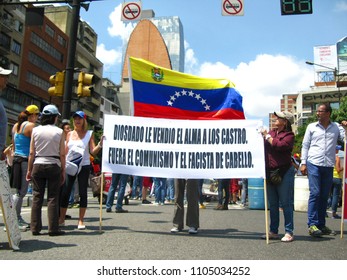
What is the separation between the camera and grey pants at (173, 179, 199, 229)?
5.61 meters

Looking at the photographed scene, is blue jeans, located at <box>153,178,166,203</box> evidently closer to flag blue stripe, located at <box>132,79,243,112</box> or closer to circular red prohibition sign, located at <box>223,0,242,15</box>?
circular red prohibition sign, located at <box>223,0,242,15</box>

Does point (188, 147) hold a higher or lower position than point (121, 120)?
lower

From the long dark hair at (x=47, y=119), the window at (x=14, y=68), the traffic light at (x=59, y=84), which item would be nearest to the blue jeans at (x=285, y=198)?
the long dark hair at (x=47, y=119)

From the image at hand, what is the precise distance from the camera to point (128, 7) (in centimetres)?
1186

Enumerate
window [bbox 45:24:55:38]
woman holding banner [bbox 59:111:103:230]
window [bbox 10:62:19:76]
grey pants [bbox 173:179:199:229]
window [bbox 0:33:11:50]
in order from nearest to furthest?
grey pants [bbox 173:179:199:229]
woman holding banner [bbox 59:111:103:230]
window [bbox 0:33:11:50]
window [bbox 10:62:19:76]
window [bbox 45:24:55:38]

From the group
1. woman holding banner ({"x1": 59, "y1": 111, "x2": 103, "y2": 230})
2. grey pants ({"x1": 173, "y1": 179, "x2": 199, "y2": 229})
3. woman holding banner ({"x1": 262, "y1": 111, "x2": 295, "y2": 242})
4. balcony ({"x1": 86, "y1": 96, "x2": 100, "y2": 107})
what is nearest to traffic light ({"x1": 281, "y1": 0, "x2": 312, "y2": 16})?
woman holding banner ({"x1": 262, "y1": 111, "x2": 295, "y2": 242})

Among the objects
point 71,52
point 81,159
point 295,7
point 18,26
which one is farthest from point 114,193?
point 18,26

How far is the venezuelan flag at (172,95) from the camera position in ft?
19.7

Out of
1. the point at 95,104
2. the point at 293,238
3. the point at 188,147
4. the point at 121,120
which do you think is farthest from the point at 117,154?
the point at 95,104

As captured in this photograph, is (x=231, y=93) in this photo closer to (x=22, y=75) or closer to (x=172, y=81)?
(x=172, y=81)

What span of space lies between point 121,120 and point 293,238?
296 centimetres

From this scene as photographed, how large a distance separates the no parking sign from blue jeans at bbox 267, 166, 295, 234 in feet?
26.7

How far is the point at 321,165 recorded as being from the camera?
5.66 meters

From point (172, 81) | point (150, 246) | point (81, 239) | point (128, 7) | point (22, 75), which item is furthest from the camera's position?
point (22, 75)
